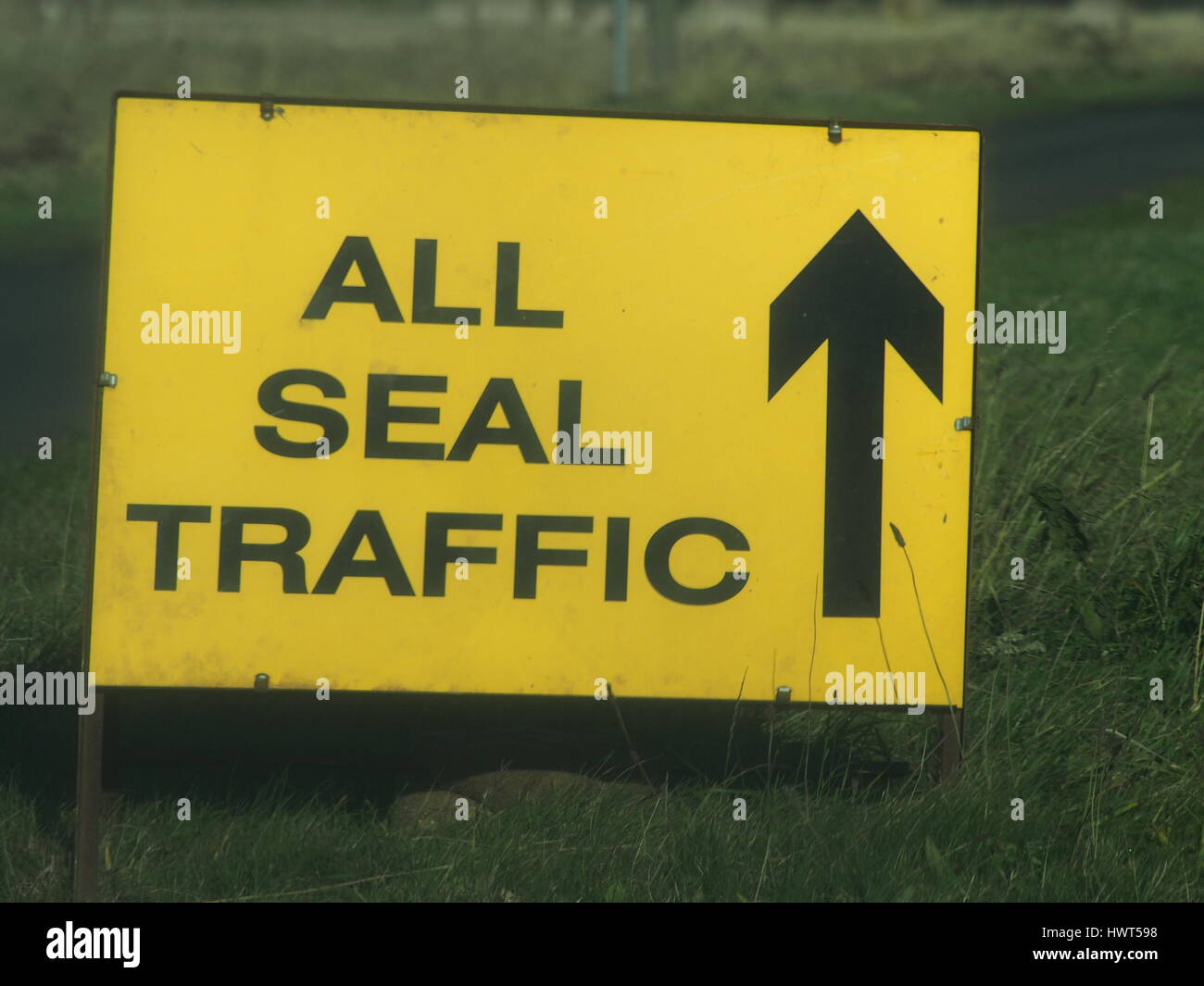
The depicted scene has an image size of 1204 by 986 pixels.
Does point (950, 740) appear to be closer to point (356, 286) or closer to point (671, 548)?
point (671, 548)

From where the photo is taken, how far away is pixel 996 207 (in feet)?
48.5

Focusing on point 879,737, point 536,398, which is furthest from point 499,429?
point 879,737

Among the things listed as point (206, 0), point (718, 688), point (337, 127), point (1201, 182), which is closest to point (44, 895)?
point (718, 688)

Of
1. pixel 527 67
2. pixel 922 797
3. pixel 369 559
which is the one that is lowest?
pixel 922 797

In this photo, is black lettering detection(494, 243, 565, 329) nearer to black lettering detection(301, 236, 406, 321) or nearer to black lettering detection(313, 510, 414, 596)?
black lettering detection(301, 236, 406, 321)

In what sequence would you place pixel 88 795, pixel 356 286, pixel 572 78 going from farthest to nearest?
pixel 572 78
pixel 356 286
pixel 88 795

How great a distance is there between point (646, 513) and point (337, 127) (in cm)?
112

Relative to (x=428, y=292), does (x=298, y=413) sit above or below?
below

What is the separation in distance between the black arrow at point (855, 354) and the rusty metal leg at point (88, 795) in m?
1.65

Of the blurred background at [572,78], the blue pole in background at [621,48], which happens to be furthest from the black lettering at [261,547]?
the blue pole in background at [621,48]

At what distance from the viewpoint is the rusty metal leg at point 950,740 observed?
12.1 ft

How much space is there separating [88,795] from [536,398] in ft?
4.35

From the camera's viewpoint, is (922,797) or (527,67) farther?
(527,67)

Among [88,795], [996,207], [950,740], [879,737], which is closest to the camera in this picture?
[88,795]
